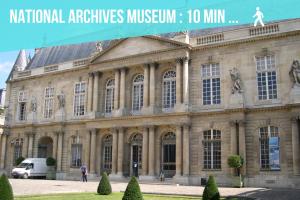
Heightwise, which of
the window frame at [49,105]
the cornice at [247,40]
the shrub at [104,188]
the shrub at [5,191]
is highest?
the cornice at [247,40]

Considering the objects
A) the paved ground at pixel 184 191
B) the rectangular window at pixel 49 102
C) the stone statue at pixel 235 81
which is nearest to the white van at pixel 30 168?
the rectangular window at pixel 49 102

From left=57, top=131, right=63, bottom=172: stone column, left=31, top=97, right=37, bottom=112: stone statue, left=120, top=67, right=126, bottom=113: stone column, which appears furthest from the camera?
left=31, top=97, right=37, bottom=112: stone statue

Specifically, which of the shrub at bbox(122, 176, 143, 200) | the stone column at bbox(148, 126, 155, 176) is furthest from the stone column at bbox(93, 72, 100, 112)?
the shrub at bbox(122, 176, 143, 200)

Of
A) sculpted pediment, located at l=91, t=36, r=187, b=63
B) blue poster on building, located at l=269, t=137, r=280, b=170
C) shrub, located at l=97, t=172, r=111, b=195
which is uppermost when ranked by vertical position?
sculpted pediment, located at l=91, t=36, r=187, b=63

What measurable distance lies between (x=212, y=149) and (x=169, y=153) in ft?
12.3

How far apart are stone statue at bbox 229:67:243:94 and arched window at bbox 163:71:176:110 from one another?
4.96 meters

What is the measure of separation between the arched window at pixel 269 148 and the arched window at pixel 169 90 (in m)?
7.39

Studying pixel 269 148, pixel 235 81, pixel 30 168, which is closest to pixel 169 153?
pixel 235 81

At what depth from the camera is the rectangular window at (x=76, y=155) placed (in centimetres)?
3328

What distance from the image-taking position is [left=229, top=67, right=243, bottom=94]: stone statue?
84.5 feet

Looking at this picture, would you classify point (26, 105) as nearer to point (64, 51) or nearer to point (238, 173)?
point (64, 51)

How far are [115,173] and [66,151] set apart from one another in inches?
267

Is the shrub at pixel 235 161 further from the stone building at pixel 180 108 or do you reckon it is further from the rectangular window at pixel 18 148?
the rectangular window at pixel 18 148

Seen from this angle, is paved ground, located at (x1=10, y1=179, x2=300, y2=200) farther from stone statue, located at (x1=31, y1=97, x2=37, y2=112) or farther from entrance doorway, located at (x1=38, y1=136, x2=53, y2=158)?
stone statue, located at (x1=31, y1=97, x2=37, y2=112)
